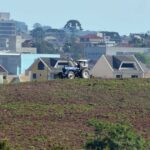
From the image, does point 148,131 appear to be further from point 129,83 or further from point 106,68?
point 106,68

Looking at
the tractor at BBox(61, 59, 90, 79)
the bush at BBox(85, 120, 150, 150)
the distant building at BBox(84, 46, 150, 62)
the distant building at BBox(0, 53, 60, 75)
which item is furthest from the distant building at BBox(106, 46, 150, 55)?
the bush at BBox(85, 120, 150, 150)

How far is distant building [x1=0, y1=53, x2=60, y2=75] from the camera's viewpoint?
346 ft

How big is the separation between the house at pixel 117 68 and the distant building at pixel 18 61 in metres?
23.0

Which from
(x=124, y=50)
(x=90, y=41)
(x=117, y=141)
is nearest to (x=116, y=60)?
(x=117, y=141)

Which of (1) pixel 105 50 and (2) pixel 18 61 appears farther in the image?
(1) pixel 105 50

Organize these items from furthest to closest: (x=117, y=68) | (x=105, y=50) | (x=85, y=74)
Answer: (x=105, y=50)
(x=117, y=68)
(x=85, y=74)

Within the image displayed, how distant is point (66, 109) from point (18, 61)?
6765cm

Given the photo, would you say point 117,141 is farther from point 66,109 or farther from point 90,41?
point 90,41

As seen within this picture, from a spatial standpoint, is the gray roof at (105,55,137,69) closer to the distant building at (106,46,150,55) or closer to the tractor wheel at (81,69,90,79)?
the tractor wheel at (81,69,90,79)

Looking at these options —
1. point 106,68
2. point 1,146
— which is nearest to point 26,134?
point 1,146

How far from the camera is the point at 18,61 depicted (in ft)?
365

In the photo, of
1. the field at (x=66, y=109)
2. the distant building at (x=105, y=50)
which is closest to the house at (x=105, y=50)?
the distant building at (x=105, y=50)

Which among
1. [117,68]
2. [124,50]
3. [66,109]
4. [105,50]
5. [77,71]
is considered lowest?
[66,109]

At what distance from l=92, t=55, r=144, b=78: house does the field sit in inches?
865
